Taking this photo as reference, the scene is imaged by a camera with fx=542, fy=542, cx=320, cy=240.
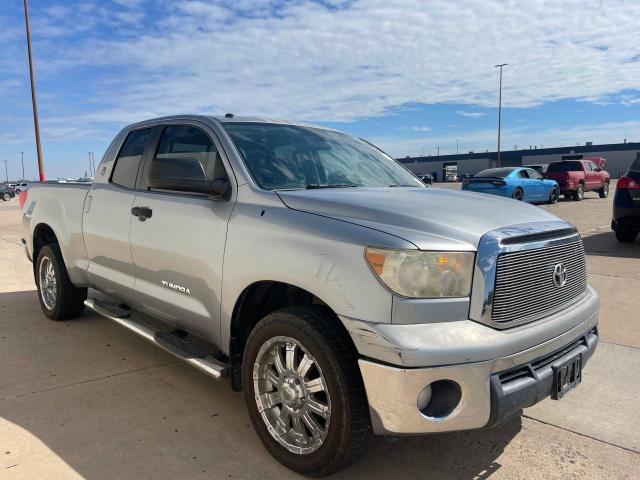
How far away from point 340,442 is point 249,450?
750 millimetres

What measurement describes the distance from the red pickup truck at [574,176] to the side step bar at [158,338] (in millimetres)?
21253

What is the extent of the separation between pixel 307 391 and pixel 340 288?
0.59 meters

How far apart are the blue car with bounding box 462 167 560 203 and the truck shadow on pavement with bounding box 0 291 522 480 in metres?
13.3

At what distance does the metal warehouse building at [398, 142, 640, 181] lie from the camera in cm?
6706

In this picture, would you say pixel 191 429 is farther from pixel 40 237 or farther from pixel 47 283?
pixel 40 237

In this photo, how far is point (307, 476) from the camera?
270 centimetres

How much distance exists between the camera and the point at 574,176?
2236 cm

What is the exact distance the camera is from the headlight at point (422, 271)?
233 centimetres

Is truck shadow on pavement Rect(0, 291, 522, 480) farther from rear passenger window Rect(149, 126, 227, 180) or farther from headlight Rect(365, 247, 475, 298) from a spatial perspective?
rear passenger window Rect(149, 126, 227, 180)

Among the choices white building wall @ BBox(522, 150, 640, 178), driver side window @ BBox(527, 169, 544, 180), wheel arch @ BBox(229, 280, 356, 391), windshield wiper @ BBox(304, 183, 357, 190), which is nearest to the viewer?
wheel arch @ BBox(229, 280, 356, 391)

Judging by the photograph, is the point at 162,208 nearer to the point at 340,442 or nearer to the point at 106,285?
the point at 106,285

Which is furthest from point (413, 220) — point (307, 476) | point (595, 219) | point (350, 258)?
point (595, 219)

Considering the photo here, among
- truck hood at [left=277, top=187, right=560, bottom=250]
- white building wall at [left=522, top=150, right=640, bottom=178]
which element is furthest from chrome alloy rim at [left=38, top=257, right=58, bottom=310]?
white building wall at [left=522, top=150, right=640, bottom=178]

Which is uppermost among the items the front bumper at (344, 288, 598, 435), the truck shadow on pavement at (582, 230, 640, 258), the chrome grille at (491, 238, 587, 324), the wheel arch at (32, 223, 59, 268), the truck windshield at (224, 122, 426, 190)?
the truck windshield at (224, 122, 426, 190)
